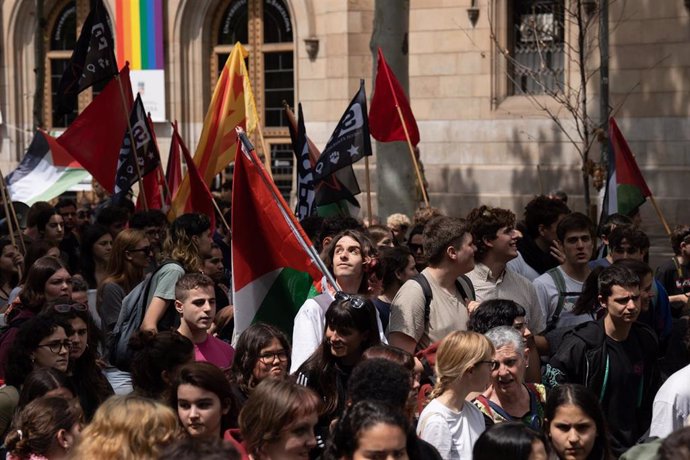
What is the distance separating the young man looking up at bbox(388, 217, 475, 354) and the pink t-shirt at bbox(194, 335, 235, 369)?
867mm

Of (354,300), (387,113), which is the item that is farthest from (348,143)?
(354,300)

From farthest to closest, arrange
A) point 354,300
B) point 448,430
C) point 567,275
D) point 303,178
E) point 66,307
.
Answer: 1. point 303,178
2. point 567,275
3. point 66,307
4. point 354,300
5. point 448,430

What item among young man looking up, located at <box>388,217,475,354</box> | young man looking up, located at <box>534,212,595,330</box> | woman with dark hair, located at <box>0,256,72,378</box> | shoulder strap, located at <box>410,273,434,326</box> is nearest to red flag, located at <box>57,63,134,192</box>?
woman with dark hair, located at <box>0,256,72,378</box>

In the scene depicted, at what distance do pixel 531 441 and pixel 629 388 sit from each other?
228 cm

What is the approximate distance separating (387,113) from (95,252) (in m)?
4.25

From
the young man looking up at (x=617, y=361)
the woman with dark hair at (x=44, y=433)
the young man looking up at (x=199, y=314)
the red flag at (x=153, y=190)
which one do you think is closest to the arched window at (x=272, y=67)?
the red flag at (x=153, y=190)

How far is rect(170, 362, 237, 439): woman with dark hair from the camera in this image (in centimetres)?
552

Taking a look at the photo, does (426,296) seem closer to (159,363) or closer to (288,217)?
(288,217)

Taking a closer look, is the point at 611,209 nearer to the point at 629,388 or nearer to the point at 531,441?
the point at 629,388

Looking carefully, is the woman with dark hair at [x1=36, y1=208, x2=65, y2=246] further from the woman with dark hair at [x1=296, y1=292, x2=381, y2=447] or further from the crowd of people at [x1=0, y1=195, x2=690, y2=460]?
the woman with dark hair at [x1=296, y1=292, x2=381, y2=447]

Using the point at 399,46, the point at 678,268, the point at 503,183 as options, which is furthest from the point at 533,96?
the point at 678,268

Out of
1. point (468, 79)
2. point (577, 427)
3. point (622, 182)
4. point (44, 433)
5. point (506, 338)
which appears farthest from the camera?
point (468, 79)

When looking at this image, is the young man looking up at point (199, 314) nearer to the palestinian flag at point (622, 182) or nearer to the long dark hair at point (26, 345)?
the long dark hair at point (26, 345)

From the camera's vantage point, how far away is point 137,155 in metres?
12.6
